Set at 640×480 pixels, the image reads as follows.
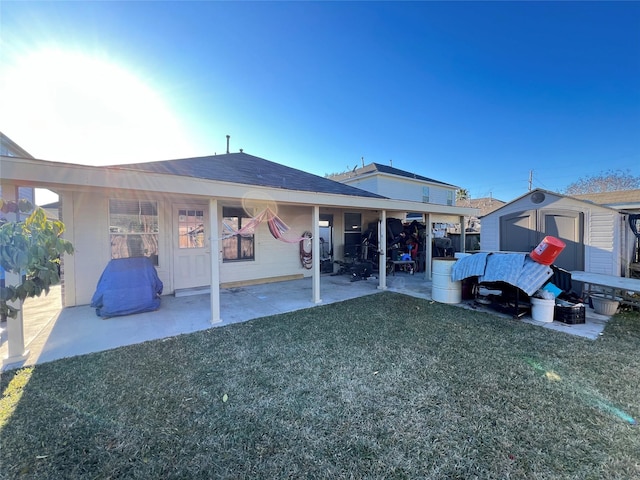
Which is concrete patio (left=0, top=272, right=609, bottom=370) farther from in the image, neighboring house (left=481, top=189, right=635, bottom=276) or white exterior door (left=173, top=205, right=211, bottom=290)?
neighboring house (left=481, top=189, right=635, bottom=276)

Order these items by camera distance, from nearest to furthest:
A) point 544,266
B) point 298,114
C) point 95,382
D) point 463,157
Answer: point 95,382 < point 544,266 < point 298,114 < point 463,157

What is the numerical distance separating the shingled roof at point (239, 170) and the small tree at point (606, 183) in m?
24.3

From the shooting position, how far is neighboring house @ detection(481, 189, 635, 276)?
573 centimetres

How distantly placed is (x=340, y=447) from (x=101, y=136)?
24.2 feet

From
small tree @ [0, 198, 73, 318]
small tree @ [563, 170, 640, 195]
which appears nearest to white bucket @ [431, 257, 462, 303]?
small tree @ [0, 198, 73, 318]

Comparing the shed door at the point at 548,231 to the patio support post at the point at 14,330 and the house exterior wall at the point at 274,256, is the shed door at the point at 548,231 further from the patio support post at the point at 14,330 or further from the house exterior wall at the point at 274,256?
the patio support post at the point at 14,330

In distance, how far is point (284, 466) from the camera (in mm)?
1704

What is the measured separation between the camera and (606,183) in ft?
69.3

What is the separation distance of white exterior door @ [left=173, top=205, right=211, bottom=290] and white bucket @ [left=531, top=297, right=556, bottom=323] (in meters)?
6.89

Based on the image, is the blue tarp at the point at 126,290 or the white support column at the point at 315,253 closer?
the blue tarp at the point at 126,290

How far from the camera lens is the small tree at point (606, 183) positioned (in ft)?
65.3

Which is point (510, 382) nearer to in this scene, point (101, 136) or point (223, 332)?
point (223, 332)

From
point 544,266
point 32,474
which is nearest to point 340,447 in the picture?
point 32,474

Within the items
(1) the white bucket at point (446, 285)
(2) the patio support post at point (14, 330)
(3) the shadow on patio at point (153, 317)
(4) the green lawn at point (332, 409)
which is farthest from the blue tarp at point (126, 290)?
(1) the white bucket at point (446, 285)
